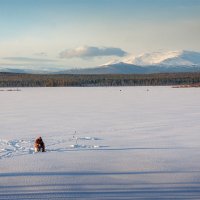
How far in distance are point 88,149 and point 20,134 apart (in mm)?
3463

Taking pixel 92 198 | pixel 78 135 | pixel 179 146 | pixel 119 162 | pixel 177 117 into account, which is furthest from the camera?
pixel 177 117

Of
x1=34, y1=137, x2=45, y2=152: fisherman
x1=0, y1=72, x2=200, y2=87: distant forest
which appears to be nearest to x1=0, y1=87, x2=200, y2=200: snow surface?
x1=34, y1=137, x2=45, y2=152: fisherman

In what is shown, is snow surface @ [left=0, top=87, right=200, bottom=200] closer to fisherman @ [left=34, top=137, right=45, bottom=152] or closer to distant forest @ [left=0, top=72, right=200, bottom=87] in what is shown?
fisherman @ [left=34, top=137, right=45, bottom=152]

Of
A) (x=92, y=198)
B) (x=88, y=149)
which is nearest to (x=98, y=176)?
(x=92, y=198)

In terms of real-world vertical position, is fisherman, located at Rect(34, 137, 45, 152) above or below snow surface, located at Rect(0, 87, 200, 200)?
above

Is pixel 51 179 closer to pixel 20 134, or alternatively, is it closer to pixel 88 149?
pixel 88 149

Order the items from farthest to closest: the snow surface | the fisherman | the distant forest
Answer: the distant forest, the fisherman, the snow surface

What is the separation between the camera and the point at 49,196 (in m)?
6.42

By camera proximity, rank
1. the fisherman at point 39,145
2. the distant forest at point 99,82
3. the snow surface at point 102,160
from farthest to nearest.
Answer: the distant forest at point 99,82, the fisherman at point 39,145, the snow surface at point 102,160

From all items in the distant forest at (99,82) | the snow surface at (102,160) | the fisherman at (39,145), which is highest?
the distant forest at (99,82)

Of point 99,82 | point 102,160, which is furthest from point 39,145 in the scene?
point 99,82

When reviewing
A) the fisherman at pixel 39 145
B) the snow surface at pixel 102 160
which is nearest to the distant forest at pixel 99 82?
the snow surface at pixel 102 160

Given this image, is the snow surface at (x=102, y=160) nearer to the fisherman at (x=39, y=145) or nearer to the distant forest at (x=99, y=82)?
the fisherman at (x=39, y=145)

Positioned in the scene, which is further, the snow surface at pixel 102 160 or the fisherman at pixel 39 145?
the fisherman at pixel 39 145
